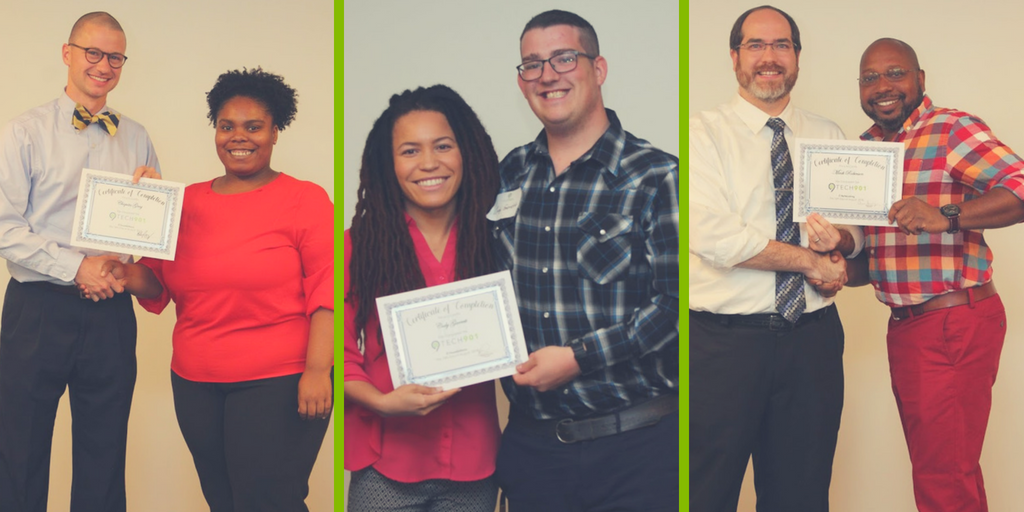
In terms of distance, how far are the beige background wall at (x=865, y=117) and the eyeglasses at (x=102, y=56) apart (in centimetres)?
186

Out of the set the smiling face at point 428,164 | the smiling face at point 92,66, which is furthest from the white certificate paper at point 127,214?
the smiling face at point 428,164

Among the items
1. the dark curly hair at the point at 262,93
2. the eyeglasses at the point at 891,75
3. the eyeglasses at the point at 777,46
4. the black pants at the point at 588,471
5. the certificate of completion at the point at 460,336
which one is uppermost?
the eyeglasses at the point at 777,46

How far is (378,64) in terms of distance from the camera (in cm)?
248

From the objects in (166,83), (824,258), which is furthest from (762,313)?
(166,83)

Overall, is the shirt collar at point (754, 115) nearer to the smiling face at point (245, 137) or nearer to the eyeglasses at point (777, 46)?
the eyeglasses at point (777, 46)

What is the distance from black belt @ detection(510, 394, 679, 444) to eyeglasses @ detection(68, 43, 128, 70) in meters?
1.70

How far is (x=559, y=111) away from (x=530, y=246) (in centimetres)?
39

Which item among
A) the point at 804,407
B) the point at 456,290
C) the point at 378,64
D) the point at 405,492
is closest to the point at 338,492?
the point at 405,492

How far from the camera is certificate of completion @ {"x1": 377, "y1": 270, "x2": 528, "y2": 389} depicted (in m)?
2.29

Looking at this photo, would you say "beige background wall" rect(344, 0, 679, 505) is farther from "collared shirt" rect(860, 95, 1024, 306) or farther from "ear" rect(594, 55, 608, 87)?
"collared shirt" rect(860, 95, 1024, 306)

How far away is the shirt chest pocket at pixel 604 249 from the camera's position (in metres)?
2.31

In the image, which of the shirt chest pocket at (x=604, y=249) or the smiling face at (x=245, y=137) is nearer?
the shirt chest pocket at (x=604, y=249)

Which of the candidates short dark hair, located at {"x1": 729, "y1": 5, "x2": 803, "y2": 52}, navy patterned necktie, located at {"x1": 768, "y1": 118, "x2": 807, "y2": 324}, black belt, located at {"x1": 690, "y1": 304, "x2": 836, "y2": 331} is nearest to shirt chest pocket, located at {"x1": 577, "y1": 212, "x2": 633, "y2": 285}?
black belt, located at {"x1": 690, "y1": 304, "x2": 836, "y2": 331}

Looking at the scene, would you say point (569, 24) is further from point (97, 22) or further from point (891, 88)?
point (97, 22)
